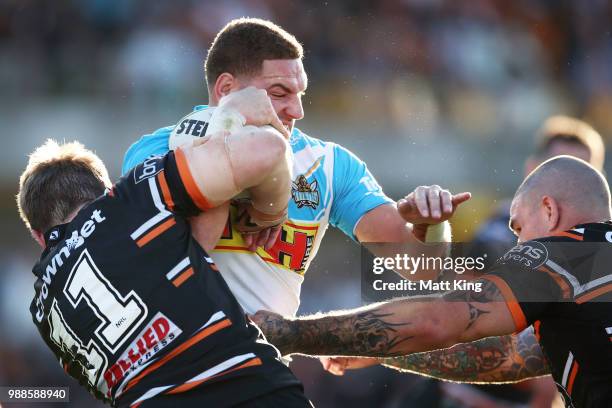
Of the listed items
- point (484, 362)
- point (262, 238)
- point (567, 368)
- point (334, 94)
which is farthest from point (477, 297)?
point (334, 94)

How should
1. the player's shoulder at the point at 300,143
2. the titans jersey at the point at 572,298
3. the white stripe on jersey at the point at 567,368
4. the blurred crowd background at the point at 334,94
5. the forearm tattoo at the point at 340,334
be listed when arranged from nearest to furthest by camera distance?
the forearm tattoo at the point at 340,334 < the titans jersey at the point at 572,298 < the white stripe on jersey at the point at 567,368 < the player's shoulder at the point at 300,143 < the blurred crowd background at the point at 334,94

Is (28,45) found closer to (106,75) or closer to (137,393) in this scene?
(106,75)

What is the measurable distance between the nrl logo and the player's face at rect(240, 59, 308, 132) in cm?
25

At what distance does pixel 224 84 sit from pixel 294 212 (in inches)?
27.1

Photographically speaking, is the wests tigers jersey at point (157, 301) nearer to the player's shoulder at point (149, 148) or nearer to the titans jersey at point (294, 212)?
the titans jersey at point (294, 212)

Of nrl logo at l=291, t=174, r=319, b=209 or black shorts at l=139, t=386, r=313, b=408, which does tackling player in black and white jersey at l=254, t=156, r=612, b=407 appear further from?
nrl logo at l=291, t=174, r=319, b=209

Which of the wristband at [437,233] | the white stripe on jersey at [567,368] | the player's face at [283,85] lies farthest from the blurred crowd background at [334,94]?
the player's face at [283,85]

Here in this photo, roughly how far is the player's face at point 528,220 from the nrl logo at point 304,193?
3.01ft

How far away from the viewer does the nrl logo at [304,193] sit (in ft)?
14.9

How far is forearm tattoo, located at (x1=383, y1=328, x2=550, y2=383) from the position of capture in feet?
16.5

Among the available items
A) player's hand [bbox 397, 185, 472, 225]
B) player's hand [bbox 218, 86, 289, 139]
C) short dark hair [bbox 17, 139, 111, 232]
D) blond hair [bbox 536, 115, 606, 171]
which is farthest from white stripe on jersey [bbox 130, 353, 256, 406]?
blond hair [bbox 536, 115, 606, 171]

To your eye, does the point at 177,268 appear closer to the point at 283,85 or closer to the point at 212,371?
the point at 212,371

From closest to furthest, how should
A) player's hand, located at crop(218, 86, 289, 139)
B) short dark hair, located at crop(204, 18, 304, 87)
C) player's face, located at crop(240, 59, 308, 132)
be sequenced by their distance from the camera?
player's hand, located at crop(218, 86, 289, 139) → player's face, located at crop(240, 59, 308, 132) → short dark hair, located at crop(204, 18, 304, 87)

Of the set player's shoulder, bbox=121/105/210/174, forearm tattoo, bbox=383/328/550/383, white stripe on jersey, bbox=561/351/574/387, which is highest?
player's shoulder, bbox=121/105/210/174
